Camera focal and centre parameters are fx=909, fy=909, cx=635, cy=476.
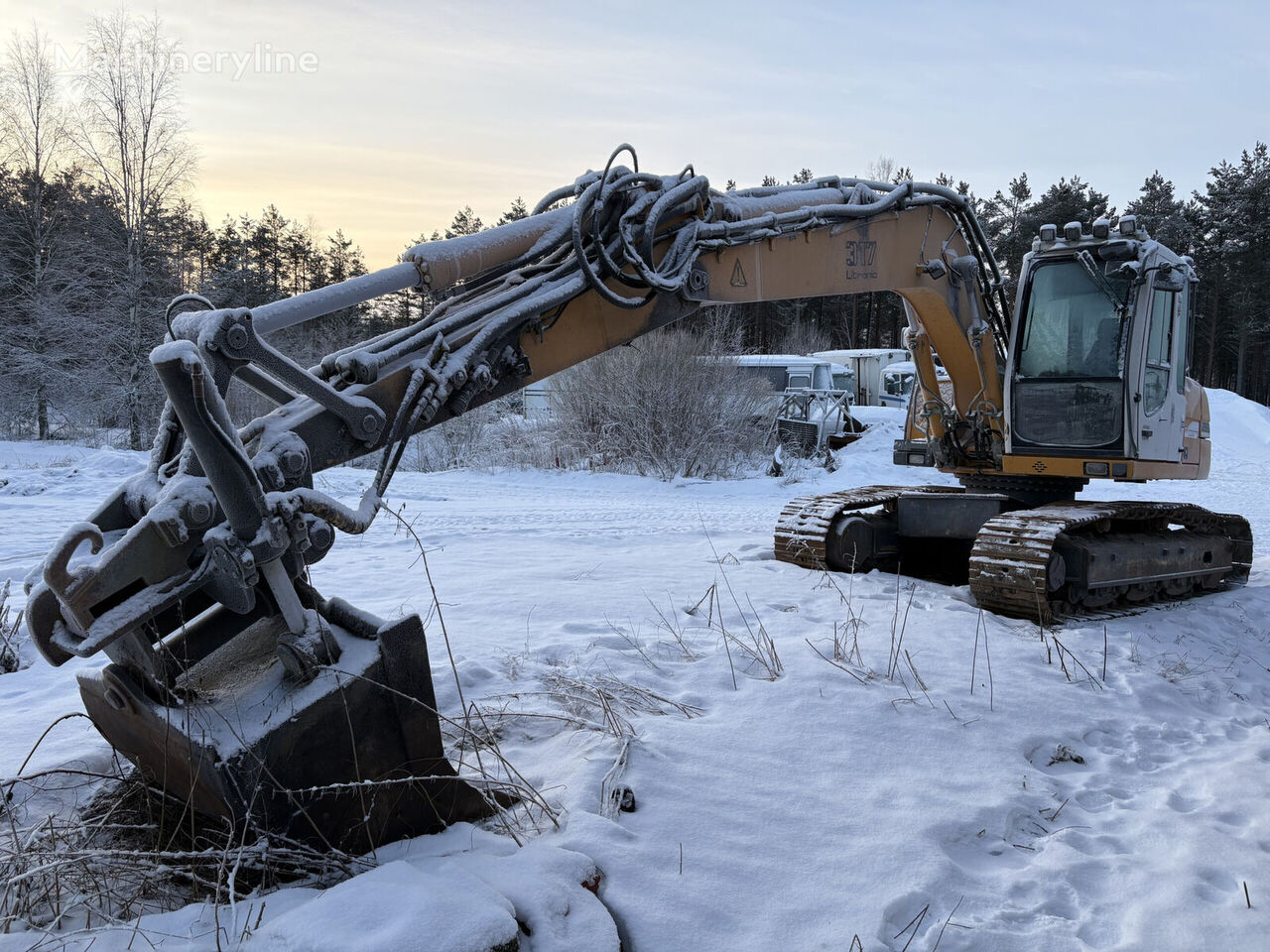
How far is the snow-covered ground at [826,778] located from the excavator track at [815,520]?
31 cm

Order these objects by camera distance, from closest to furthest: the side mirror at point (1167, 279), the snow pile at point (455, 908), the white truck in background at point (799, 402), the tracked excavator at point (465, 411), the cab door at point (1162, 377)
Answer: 1. the snow pile at point (455, 908)
2. the tracked excavator at point (465, 411)
3. the side mirror at point (1167, 279)
4. the cab door at point (1162, 377)
5. the white truck in background at point (799, 402)

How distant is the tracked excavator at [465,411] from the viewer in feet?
8.25

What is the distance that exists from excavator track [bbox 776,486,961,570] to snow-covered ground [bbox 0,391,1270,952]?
12.3 inches

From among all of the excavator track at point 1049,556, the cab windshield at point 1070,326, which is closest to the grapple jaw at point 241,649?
the excavator track at point 1049,556

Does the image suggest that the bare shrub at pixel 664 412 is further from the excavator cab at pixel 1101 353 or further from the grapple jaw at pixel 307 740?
the grapple jaw at pixel 307 740

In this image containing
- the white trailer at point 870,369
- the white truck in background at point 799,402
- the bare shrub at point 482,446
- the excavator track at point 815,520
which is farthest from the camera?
the white trailer at point 870,369

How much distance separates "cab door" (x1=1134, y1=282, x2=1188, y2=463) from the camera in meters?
6.48

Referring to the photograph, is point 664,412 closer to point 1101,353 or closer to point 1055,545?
point 1101,353

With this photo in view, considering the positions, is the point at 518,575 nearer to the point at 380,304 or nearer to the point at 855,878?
the point at 855,878

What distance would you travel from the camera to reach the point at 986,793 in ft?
10.7

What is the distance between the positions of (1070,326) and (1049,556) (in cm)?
194

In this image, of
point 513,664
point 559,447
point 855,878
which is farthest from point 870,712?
point 559,447

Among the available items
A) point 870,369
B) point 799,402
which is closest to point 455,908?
point 799,402

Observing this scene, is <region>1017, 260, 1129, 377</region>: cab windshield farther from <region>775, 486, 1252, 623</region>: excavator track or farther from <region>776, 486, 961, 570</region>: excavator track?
<region>776, 486, 961, 570</region>: excavator track
